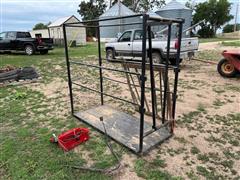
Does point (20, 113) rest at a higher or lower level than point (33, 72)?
lower

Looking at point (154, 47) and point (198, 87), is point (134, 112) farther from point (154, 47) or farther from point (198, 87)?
point (154, 47)

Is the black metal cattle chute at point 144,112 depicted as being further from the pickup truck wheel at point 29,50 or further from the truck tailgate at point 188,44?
the pickup truck wheel at point 29,50

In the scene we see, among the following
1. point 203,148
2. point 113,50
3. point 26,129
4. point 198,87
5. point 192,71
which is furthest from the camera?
point 113,50

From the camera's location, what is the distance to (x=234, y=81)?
5.88 metres

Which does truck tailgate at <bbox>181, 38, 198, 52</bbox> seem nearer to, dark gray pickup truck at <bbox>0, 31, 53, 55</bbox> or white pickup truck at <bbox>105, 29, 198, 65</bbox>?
white pickup truck at <bbox>105, 29, 198, 65</bbox>

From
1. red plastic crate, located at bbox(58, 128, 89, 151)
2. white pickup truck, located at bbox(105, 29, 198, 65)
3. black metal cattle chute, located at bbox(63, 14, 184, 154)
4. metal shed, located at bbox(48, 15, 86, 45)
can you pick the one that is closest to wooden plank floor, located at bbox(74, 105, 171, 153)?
black metal cattle chute, located at bbox(63, 14, 184, 154)

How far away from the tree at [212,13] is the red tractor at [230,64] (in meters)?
34.0

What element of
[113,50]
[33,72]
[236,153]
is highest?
[113,50]

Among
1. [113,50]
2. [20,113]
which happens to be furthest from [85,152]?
[113,50]

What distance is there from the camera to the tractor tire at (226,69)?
6.19 metres

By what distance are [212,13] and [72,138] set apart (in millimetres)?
41954

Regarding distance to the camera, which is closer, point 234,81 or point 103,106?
point 103,106

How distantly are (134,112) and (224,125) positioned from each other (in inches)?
60.5

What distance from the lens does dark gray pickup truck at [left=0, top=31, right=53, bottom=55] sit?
12.4m
